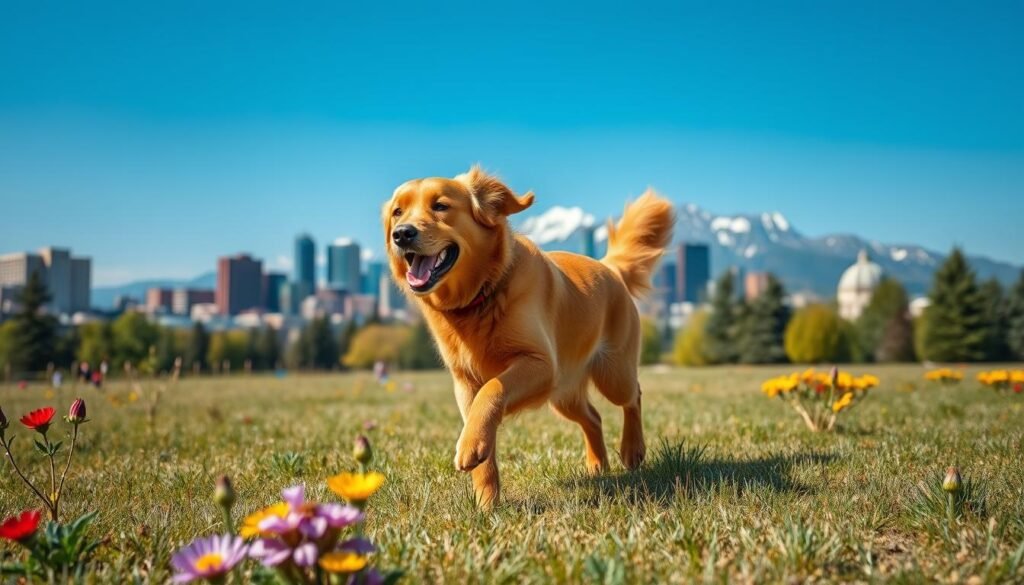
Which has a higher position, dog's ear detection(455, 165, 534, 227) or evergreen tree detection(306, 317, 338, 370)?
dog's ear detection(455, 165, 534, 227)

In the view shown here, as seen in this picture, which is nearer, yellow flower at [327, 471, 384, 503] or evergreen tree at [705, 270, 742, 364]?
yellow flower at [327, 471, 384, 503]

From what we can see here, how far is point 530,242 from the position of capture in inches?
189

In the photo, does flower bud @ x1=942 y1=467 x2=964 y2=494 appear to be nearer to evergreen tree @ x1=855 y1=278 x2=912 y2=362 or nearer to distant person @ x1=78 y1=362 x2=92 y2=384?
distant person @ x1=78 y1=362 x2=92 y2=384

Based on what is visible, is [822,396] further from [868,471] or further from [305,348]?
[305,348]

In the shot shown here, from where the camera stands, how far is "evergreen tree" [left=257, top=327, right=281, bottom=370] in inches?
3339

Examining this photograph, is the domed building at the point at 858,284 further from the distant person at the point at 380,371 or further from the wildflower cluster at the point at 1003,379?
the wildflower cluster at the point at 1003,379

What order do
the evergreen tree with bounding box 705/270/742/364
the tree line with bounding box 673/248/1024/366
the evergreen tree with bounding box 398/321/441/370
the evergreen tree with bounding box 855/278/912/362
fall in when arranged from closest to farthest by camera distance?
1. the tree line with bounding box 673/248/1024/366
2. the evergreen tree with bounding box 705/270/742/364
3. the evergreen tree with bounding box 855/278/912/362
4. the evergreen tree with bounding box 398/321/441/370

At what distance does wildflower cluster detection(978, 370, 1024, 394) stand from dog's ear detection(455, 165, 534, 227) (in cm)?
825

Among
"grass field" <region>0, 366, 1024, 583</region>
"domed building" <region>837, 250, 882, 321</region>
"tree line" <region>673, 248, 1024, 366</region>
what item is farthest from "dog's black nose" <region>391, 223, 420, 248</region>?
"domed building" <region>837, 250, 882, 321</region>

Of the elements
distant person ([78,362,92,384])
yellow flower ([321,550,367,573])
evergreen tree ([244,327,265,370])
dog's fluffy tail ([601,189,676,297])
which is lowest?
evergreen tree ([244,327,265,370])

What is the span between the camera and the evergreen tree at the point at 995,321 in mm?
53625

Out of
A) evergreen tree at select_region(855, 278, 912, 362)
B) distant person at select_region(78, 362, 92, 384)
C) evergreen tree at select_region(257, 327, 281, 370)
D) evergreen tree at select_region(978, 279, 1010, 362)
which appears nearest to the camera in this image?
distant person at select_region(78, 362, 92, 384)

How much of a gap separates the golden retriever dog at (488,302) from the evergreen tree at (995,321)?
5815 centimetres

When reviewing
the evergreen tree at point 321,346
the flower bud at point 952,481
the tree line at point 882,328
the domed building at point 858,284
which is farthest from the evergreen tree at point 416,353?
the flower bud at point 952,481
